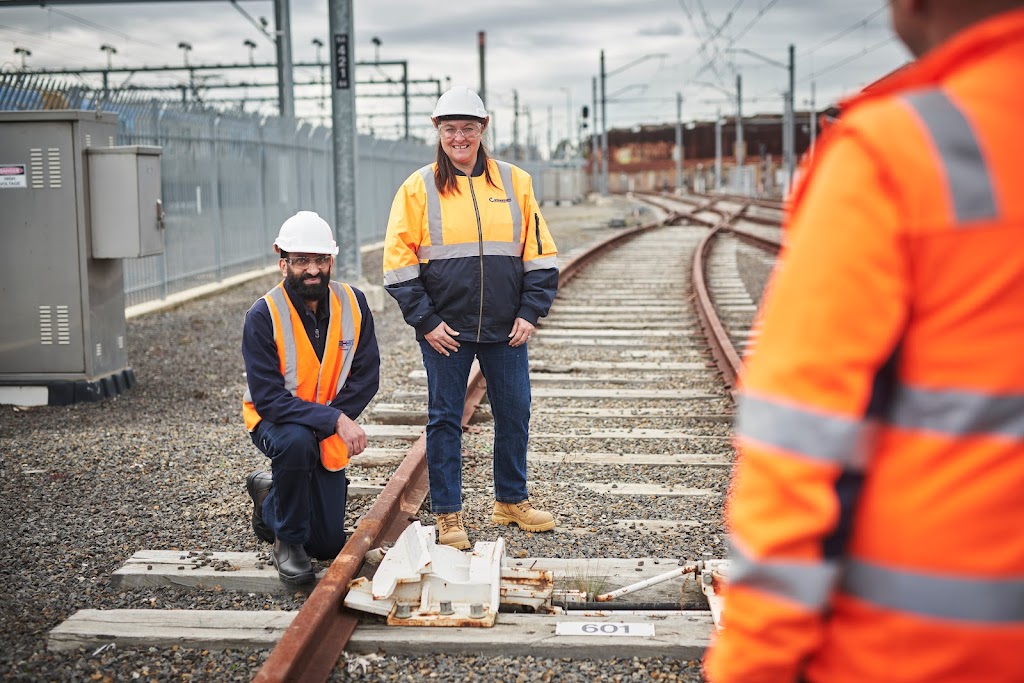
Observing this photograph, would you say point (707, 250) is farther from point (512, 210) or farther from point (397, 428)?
point (512, 210)

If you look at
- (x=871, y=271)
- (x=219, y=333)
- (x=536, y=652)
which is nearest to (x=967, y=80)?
(x=871, y=271)

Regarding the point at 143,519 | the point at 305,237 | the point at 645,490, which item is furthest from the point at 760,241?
the point at 305,237

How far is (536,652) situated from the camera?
3578mm

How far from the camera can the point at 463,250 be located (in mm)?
4496

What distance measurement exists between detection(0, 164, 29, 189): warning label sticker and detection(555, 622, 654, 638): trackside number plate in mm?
5905

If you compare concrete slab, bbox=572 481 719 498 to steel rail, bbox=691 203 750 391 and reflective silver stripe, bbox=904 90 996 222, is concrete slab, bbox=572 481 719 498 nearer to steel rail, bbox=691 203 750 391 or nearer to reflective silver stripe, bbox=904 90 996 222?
steel rail, bbox=691 203 750 391

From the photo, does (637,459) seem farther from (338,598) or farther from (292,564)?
(338,598)

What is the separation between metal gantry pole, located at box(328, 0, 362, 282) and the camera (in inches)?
502

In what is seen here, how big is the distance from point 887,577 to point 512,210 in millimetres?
3335

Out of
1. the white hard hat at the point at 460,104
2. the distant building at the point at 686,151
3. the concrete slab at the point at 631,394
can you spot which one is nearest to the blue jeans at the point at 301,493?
the white hard hat at the point at 460,104

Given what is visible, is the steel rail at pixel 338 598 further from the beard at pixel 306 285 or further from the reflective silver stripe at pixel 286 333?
the beard at pixel 306 285

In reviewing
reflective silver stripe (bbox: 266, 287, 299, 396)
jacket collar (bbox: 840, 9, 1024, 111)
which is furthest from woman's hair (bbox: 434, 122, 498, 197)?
jacket collar (bbox: 840, 9, 1024, 111)

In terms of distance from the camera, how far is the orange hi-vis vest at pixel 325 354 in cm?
426

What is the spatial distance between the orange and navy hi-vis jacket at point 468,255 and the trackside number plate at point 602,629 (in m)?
1.40
